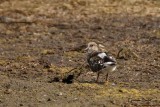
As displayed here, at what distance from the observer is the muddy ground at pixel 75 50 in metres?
11.5

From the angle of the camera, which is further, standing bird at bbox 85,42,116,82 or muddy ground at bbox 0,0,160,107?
standing bird at bbox 85,42,116,82

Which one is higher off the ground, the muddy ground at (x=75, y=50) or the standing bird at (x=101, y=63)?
the standing bird at (x=101, y=63)

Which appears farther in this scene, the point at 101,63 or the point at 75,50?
the point at 75,50

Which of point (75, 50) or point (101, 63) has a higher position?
point (101, 63)

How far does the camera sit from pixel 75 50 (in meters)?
16.2

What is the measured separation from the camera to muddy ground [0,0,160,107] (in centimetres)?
1152

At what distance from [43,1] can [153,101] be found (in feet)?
42.4

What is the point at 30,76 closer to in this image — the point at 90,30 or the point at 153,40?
the point at 153,40

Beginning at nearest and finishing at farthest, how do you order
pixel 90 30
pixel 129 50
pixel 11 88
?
pixel 11 88 < pixel 129 50 < pixel 90 30

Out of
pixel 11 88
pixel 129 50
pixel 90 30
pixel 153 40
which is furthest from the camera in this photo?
pixel 90 30

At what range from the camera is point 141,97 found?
11492 mm

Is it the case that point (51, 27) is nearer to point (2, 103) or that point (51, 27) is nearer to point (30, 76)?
point (30, 76)

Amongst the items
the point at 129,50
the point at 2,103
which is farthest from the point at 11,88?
the point at 129,50

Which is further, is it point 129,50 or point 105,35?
point 105,35
